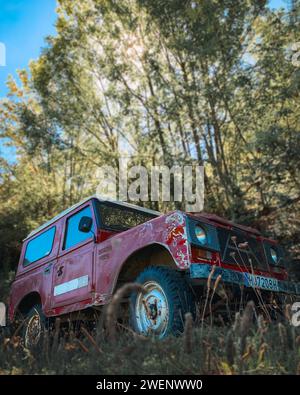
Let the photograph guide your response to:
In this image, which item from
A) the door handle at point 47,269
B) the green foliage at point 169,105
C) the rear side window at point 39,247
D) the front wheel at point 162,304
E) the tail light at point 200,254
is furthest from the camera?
the green foliage at point 169,105

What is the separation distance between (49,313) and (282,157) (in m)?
7.15

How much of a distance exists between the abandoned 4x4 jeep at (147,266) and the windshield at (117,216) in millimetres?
14

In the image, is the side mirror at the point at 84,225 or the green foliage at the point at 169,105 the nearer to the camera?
the side mirror at the point at 84,225

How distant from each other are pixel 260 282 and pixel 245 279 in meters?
0.32

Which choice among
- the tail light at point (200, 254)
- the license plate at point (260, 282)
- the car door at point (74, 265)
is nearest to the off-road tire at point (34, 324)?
the car door at point (74, 265)

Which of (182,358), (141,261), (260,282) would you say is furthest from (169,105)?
(182,358)

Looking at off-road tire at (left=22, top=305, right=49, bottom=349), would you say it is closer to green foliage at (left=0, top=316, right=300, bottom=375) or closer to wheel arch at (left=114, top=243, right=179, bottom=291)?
wheel arch at (left=114, top=243, right=179, bottom=291)

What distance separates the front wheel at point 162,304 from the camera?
3.48 m

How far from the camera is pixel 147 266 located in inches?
176

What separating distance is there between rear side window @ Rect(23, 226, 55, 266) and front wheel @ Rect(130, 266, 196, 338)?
2.65 m

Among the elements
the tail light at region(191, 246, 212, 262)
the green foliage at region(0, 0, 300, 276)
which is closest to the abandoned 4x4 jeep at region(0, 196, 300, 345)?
the tail light at region(191, 246, 212, 262)

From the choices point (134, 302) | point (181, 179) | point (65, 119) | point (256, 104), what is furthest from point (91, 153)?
point (134, 302)

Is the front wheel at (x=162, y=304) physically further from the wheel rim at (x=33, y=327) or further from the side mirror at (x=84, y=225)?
the wheel rim at (x=33, y=327)

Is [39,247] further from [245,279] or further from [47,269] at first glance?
[245,279]
